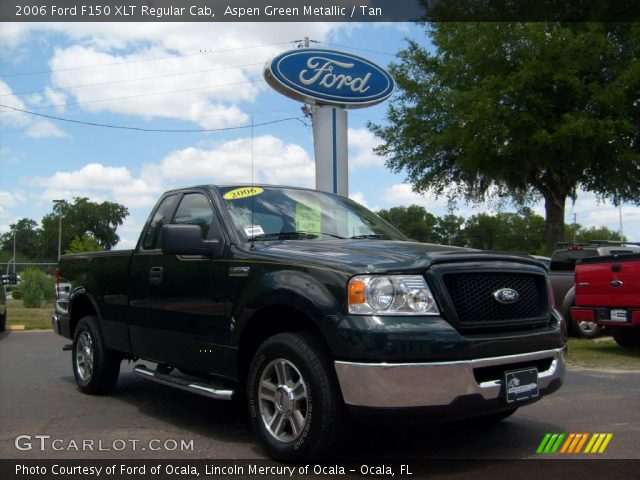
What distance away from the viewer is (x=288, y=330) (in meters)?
4.74

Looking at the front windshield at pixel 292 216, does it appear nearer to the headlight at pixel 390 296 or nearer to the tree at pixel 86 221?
the headlight at pixel 390 296

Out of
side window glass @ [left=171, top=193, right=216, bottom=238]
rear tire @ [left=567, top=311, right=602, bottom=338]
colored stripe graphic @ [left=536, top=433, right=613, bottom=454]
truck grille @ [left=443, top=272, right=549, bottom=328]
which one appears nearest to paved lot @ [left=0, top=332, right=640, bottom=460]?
colored stripe graphic @ [left=536, top=433, right=613, bottom=454]

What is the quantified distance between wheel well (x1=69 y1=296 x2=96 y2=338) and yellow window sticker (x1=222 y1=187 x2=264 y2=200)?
2444 millimetres

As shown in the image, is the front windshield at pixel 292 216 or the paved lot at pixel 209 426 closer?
the paved lot at pixel 209 426

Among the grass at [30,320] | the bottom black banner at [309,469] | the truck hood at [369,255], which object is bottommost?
the grass at [30,320]

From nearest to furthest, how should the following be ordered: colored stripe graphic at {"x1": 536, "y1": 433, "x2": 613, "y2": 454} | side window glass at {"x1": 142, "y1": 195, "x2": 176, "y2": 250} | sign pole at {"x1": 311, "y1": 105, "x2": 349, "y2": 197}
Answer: colored stripe graphic at {"x1": 536, "y1": 433, "x2": 613, "y2": 454} → side window glass at {"x1": 142, "y1": 195, "x2": 176, "y2": 250} → sign pole at {"x1": 311, "y1": 105, "x2": 349, "y2": 197}

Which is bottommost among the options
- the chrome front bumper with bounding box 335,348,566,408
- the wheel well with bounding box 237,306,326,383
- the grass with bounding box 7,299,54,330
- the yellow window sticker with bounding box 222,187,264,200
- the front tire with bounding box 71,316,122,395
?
the grass with bounding box 7,299,54,330

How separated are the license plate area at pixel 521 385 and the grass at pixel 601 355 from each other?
16.5ft

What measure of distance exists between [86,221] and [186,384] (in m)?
52.6

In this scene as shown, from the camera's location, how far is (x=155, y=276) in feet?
19.1

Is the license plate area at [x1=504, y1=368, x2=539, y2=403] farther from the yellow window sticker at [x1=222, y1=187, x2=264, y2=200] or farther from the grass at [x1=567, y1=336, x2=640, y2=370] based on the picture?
the grass at [x1=567, y1=336, x2=640, y2=370]

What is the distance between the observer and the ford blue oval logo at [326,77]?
13.8 m

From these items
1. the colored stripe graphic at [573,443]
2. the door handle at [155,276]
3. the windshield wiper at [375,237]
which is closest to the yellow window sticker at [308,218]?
the windshield wiper at [375,237]

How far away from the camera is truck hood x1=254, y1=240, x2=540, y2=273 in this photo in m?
4.27
